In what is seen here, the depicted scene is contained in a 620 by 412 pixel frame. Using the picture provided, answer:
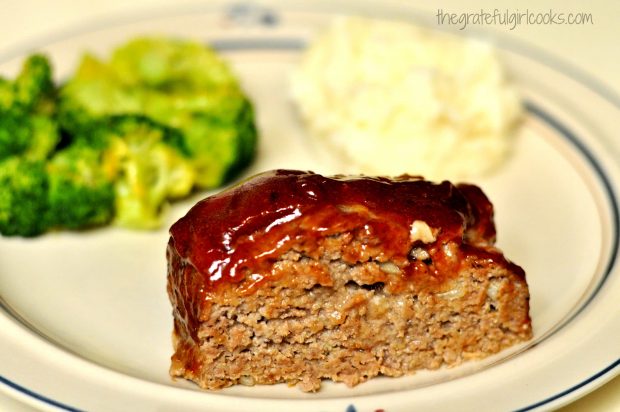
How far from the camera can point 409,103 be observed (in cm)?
717

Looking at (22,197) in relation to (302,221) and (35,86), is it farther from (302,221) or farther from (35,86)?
(302,221)

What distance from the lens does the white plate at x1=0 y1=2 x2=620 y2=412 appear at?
4.89 meters

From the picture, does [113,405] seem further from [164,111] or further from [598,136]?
[598,136]

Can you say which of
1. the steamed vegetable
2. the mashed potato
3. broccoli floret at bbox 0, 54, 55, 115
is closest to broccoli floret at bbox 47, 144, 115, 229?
the steamed vegetable

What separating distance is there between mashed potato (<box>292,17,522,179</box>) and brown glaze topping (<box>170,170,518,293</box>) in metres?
1.91

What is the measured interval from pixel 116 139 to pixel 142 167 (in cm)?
29

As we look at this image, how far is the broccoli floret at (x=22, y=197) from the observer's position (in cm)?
643

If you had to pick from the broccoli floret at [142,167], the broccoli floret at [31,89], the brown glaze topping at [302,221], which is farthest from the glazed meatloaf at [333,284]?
the broccoli floret at [31,89]

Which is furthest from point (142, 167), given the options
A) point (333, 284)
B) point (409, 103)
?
point (333, 284)

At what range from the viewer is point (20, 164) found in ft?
21.5

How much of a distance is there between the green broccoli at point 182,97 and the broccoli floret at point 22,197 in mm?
690

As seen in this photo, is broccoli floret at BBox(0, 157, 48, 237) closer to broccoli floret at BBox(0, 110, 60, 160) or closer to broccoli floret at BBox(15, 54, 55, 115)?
broccoli floret at BBox(0, 110, 60, 160)

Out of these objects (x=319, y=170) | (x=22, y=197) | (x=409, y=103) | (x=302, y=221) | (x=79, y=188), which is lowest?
(x=22, y=197)

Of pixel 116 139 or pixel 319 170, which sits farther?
pixel 319 170
